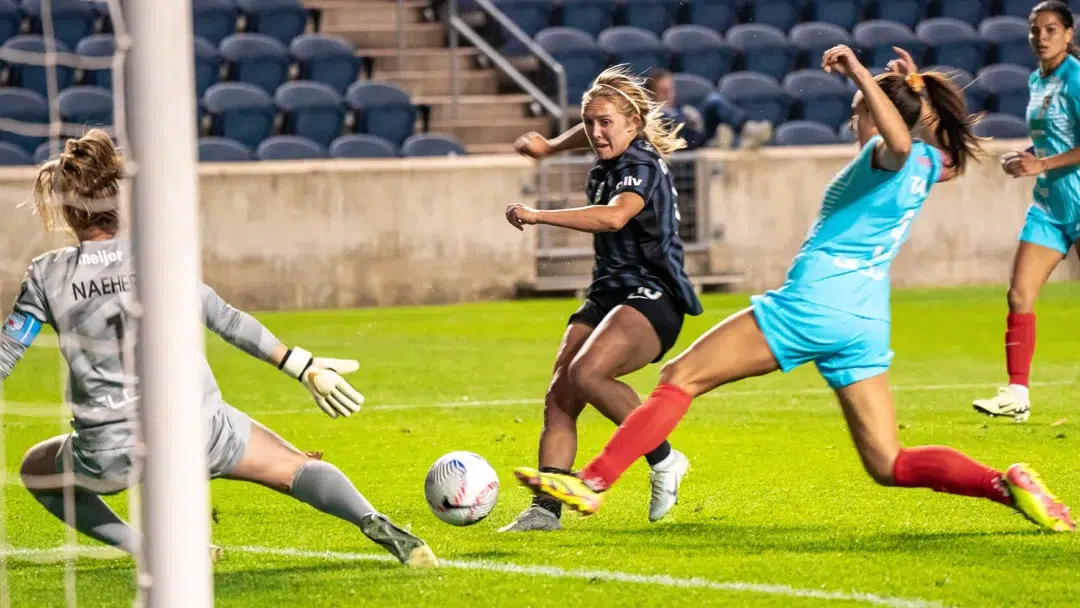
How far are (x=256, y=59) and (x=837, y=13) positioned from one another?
7322 mm

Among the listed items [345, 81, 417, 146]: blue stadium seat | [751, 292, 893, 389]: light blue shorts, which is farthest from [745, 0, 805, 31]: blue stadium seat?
[751, 292, 893, 389]: light blue shorts

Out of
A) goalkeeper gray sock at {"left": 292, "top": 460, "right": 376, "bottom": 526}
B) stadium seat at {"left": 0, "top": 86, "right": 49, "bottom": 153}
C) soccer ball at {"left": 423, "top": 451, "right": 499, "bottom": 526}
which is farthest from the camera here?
stadium seat at {"left": 0, "top": 86, "right": 49, "bottom": 153}

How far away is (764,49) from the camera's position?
2003cm

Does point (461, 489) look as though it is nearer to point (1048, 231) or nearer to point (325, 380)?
point (325, 380)

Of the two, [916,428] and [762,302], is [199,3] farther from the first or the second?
[762,302]

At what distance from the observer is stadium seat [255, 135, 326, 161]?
55.7ft

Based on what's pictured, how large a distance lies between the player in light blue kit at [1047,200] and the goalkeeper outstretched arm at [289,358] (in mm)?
4544

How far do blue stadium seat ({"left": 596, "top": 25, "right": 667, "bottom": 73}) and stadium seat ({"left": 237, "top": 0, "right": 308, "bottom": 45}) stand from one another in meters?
3.57

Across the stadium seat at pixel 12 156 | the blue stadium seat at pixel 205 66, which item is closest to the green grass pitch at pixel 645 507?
the stadium seat at pixel 12 156

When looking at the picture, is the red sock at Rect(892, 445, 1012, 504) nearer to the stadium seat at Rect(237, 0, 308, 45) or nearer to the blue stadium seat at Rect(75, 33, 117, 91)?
the blue stadium seat at Rect(75, 33, 117, 91)

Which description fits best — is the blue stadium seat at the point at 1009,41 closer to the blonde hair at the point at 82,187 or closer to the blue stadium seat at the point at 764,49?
the blue stadium seat at the point at 764,49

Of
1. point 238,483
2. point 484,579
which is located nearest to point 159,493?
point 484,579

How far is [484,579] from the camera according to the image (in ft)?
16.4

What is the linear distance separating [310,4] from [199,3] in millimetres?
1567
